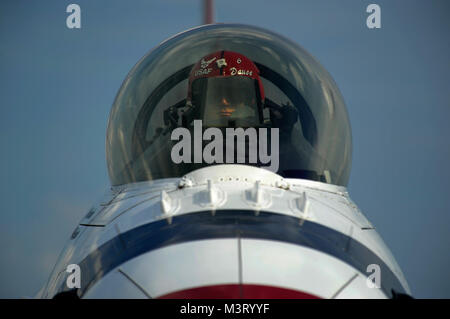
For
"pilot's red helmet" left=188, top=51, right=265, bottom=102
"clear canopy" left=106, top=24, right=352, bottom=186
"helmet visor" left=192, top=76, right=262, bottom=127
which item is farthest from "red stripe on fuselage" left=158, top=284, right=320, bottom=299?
"pilot's red helmet" left=188, top=51, right=265, bottom=102

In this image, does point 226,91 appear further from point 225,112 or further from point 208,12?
point 208,12

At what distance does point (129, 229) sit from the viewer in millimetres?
4172

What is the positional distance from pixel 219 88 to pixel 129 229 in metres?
1.82

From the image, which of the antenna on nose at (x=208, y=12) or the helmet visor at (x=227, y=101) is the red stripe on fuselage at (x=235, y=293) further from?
the antenna on nose at (x=208, y=12)

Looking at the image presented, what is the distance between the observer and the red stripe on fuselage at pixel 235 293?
328 cm

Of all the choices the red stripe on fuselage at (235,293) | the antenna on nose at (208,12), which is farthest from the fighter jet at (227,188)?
the antenna on nose at (208,12)

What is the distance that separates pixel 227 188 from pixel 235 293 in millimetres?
1207

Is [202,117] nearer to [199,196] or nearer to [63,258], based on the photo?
[199,196]

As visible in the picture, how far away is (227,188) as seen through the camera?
14.4ft

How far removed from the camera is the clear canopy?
516 cm

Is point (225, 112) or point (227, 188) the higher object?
point (225, 112)

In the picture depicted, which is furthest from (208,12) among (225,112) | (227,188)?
(227,188)

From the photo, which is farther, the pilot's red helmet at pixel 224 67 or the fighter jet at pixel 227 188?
the pilot's red helmet at pixel 224 67
